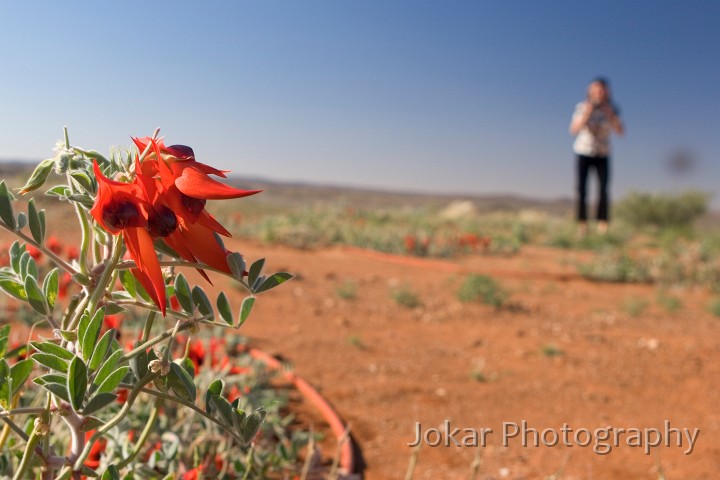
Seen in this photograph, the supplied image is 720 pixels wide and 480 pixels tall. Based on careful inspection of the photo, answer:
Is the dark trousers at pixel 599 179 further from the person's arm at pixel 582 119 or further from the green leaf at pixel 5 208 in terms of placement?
the green leaf at pixel 5 208

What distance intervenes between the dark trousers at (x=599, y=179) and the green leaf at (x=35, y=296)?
8193 millimetres

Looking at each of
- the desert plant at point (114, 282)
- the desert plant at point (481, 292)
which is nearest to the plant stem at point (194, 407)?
the desert plant at point (114, 282)

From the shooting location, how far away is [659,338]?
11.4 feet

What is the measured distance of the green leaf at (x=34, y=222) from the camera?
0.86m

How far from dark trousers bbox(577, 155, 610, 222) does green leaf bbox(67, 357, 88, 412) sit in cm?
830

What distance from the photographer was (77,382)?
0.69 meters

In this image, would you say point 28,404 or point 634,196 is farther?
point 634,196

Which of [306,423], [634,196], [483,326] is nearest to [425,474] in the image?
[306,423]

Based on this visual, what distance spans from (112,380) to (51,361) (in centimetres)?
8

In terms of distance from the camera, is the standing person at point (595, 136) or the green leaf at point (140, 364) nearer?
the green leaf at point (140, 364)

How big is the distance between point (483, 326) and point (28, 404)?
264 cm

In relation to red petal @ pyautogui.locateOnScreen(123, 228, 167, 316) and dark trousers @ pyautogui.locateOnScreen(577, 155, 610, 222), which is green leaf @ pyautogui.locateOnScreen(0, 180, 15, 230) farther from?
dark trousers @ pyautogui.locateOnScreen(577, 155, 610, 222)

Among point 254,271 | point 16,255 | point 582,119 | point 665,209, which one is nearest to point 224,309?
point 254,271

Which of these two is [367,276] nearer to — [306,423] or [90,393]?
[306,423]
